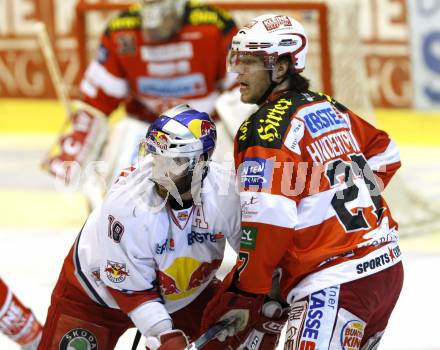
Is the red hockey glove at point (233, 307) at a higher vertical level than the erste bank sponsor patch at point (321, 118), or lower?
lower

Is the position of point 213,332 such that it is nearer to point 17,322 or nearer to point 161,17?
point 17,322

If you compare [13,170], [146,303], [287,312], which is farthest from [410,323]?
[13,170]

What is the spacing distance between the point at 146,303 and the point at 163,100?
2986mm

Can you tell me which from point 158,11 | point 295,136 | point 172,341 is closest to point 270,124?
point 295,136

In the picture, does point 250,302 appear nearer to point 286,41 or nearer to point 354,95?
point 286,41

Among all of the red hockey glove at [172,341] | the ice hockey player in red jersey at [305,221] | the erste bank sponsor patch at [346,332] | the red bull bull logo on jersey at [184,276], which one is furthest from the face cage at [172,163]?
the erste bank sponsor patch at [346,332]

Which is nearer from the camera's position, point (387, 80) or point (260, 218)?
point (260, 218)

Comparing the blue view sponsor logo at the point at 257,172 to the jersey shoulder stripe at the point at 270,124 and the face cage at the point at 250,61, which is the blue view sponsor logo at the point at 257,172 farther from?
the face cage at the point at 250,61

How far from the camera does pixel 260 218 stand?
12.0 feet

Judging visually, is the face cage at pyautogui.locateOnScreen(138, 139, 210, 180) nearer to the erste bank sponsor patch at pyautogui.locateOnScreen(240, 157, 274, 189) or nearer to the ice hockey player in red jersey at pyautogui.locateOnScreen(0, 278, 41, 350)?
the erste bank sponsor patch at pyautogui.locateOnScreen(240, 157, 274, 189)

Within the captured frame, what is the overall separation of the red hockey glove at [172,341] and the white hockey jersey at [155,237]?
13 centimetres

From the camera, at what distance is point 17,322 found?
Result: 177 inches

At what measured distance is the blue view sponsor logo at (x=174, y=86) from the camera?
6.70 metres

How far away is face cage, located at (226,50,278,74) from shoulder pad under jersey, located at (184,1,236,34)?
255 cm
